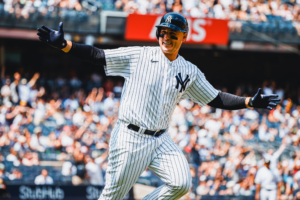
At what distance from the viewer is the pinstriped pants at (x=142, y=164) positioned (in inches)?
A: 124

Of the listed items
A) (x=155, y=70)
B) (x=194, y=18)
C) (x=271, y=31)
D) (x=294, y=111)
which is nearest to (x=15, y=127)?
(x=194, y=18)

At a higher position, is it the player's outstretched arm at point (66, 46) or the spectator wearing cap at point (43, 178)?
the player's outstretched arm at point (66, 46)

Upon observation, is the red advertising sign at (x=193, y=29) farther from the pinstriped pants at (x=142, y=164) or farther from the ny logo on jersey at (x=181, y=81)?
the pinstriped pants at (x=142, y=164)

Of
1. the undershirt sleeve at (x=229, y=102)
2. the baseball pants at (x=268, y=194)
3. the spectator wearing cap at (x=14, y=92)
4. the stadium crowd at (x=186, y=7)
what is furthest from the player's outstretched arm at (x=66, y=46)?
the stadium crowd at (x=186, y=7)

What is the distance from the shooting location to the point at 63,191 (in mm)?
7598

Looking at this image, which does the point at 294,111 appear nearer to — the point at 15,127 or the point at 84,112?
the point at 84,112

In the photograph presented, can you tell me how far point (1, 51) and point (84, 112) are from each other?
6.32 metres

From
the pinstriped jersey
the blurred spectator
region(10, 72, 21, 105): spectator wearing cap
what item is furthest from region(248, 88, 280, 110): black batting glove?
region(10, 72, 21, 105): spectator wearing cap

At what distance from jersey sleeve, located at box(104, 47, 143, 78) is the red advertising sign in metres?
10.1

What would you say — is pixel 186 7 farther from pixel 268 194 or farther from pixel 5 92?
pixel 268 194

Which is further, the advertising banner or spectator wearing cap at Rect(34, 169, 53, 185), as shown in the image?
spectator wearing cap at Rect(34, 169, 53, 185)

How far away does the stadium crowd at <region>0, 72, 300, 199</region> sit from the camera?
871 centimetres

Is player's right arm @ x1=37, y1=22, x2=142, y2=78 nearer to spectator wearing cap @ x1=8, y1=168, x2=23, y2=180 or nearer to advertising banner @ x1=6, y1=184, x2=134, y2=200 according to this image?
advertising banner @ x1=6, y1=184, x2=134, y2=200

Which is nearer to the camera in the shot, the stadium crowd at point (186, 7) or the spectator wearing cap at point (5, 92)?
the spectator wearing cap at point (5, 92)
